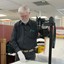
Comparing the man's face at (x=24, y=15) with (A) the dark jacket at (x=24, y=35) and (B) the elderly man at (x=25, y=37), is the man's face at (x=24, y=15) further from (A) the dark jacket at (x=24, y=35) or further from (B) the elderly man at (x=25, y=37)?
Result: (A) the dark jacket at (x=24, y=35)

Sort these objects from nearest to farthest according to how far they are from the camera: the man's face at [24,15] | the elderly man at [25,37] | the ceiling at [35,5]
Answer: the man's face at [24,15]
the elderly man at [25,37]
the ceiling at [35,5]

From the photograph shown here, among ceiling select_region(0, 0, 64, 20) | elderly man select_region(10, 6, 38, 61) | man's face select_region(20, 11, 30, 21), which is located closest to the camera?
man's face select_region(20, 11, 30, 21)

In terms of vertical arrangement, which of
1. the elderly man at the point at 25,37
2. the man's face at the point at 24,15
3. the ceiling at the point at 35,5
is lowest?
the elderly man at the point at 25,37

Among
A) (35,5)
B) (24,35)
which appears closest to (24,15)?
(24,35)

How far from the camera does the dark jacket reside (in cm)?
191

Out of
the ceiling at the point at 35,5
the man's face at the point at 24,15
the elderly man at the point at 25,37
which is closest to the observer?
the man's face at the point at 24,15

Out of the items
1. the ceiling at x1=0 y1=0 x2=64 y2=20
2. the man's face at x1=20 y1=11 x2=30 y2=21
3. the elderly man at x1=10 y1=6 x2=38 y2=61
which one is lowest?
the elderly man at x1=10 y1=6 x2=38 y2=61

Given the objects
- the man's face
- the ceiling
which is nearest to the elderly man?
the man's face

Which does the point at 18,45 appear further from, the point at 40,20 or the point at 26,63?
the point at 40,20

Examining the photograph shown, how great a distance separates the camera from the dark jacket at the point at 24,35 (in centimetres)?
191

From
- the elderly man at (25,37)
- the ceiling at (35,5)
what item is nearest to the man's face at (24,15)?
the elderly man at (25,37)

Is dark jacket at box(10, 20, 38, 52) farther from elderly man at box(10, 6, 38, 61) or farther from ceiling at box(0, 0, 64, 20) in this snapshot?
ceiling at box(0, 0, 64, 20)

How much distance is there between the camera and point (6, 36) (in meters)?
3.57

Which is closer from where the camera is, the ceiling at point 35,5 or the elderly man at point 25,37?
the elderly man at point 25,37
